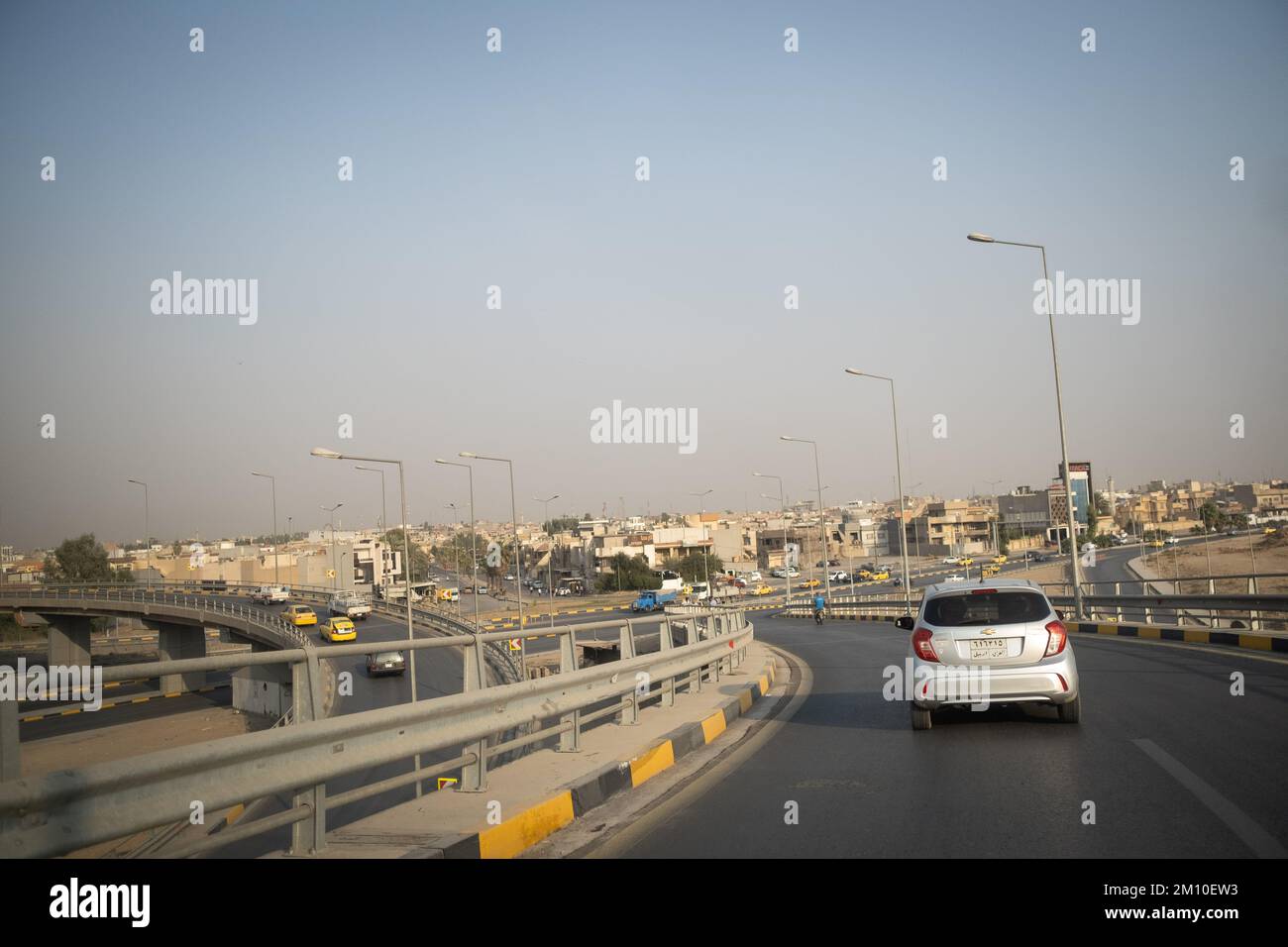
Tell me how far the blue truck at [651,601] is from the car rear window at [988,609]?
197 feet

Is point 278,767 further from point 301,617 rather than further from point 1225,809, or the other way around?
point 301,617

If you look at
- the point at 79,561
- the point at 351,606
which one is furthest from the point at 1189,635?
the point at 79,561

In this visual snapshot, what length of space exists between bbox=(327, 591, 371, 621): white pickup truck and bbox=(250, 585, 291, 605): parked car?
17231mm

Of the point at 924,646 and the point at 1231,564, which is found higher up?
the point at 924,646

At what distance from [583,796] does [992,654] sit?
16.6 feet

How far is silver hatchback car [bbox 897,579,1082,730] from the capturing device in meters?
10.6

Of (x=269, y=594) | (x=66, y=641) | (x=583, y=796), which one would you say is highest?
(x=583, y=796)

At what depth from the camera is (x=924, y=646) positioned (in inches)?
434

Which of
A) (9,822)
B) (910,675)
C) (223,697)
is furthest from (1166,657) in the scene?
(223,697)

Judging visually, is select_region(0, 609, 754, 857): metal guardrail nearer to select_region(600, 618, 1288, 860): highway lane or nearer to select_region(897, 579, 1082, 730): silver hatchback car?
select_region(600, 618, 1288, 860): highway lane

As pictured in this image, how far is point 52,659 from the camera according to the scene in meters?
67.9
